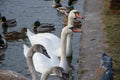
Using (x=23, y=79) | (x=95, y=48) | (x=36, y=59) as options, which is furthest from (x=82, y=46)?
(x=23, y=79)

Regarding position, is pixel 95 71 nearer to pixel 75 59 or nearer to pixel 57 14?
pixel 75 59

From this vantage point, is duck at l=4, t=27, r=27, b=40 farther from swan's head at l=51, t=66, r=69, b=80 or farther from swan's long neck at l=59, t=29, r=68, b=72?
swan's head at l=51, t=66, r=69, b=80

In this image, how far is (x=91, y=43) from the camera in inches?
449

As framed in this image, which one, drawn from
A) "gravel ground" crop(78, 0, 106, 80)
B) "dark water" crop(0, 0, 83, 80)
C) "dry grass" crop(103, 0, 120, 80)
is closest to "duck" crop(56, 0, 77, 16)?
"dark water" crop(0, 0, 83, 80)

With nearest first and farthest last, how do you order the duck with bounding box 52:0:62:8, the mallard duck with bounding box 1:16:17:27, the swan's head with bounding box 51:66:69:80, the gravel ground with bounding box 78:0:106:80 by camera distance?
the swan's head with bounding box 51:66:69:80 → the gravel ground with bounding box 78:0:106:80 → the mallard duck with bounding box 1:16:17:27 → the duck with bounding box 52:0:62:8

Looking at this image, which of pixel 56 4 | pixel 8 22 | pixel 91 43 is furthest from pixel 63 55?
pixel 56 4

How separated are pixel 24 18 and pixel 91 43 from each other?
4.75m

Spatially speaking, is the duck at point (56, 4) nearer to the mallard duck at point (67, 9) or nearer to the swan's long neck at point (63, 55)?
the mallard duck at point (67, 9)

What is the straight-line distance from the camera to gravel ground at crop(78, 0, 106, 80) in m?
9.55

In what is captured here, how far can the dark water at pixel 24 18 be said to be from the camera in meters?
11.6

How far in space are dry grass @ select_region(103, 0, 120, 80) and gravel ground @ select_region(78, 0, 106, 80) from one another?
0.51ft

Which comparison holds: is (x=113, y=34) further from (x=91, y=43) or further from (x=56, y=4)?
(x=56, y=4)

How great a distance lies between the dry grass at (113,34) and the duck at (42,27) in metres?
1.66

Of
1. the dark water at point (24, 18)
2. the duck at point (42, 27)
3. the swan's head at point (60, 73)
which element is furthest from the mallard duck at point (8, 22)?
the swan's head at point (60, 73)
